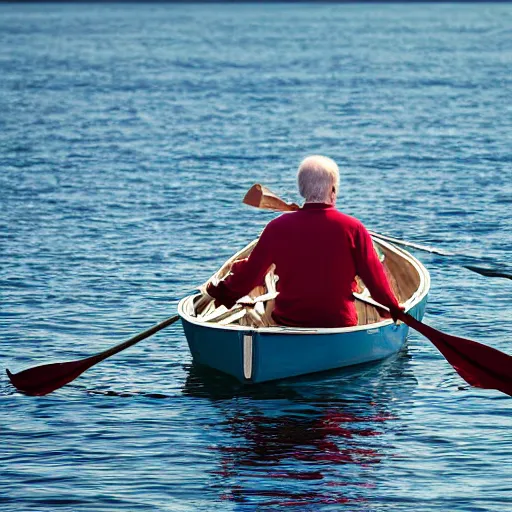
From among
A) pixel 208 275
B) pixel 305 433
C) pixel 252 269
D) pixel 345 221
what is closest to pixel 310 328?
pixel 252 269

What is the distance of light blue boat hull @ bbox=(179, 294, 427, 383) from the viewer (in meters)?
12.6

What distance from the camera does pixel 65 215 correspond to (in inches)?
887

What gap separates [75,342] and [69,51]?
185ft

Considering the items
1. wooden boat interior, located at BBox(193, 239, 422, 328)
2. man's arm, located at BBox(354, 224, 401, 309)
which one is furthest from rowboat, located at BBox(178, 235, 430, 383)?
man's arm, located at BBox(354, 224, 401, 309)

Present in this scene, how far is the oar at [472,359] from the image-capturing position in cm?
1268

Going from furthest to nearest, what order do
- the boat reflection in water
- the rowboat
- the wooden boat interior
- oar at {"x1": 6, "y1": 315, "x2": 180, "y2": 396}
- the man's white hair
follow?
the wooden boat interior < oar at {"x1": 6, "y1": 315, "x2": 180, "y2": 396} < the rowboat < the man's white hair < the boat reflection in water

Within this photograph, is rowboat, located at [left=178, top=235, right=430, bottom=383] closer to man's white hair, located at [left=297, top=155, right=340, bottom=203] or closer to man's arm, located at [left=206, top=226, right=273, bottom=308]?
man's arm, located at [left=206, top=226, right=273, bottom=308]

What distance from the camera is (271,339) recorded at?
12609 mm

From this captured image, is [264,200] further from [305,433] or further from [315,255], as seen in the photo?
[305,433]

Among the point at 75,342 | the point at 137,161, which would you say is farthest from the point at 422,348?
the point at 137,161

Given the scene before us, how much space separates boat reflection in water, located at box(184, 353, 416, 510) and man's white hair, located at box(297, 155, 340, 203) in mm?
1671

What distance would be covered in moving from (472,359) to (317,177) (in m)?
1.95

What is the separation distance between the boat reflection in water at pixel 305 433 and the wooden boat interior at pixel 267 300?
518 millimetres

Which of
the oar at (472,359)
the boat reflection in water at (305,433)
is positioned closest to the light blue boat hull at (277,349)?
the boat reflection in water at (305,433)
